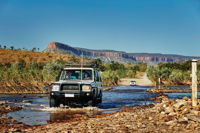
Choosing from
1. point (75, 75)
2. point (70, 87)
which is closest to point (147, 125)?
point (70, 87)

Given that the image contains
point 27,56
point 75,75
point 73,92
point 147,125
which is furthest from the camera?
point 27,56

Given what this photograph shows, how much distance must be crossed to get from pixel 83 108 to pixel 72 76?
2082 mm

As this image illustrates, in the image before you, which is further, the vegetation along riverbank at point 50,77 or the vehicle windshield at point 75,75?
the vegetation along riverbank at point 50,77

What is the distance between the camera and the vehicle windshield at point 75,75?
18.9m

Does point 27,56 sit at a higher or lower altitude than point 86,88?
higher

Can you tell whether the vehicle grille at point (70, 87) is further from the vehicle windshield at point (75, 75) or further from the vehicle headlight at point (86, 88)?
the vehicle windshield at point (75, 75)

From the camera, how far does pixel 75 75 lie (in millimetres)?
19078

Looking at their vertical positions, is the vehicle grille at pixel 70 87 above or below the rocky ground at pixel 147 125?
above

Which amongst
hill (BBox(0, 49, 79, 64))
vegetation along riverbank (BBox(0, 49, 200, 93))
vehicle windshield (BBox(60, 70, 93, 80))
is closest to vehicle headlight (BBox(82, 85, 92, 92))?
vehicle windshield (BBox(60, 70, 93, 80))

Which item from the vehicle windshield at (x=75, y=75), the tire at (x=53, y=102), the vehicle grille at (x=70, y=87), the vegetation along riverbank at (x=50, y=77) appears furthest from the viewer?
the vegetation along riverbank at (x=50, y=77)

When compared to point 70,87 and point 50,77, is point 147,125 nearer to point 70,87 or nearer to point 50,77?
point 70,87

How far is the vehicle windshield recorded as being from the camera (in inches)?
743

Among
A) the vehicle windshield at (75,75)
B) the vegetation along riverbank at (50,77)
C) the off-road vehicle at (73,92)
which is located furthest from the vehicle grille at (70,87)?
the vegetation along riverbank at (50,77)

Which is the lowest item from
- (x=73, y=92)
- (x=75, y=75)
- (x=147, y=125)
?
(x=147, y=125)
